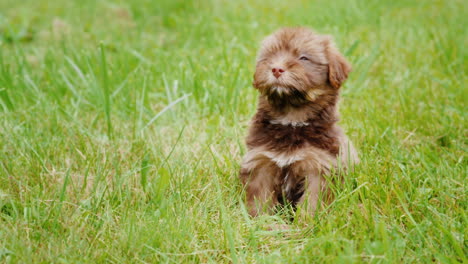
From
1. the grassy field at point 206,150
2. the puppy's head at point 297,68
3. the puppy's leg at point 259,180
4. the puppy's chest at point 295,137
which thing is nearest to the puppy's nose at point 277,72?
the puppy's head at point 297,68

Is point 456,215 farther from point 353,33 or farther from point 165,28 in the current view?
point 165,28

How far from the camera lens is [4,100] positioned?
4.25m

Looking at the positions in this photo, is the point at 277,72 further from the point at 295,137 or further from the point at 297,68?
the point at 295,137

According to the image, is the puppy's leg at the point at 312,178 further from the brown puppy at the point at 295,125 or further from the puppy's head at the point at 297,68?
the puppy's head at the point at 297,68

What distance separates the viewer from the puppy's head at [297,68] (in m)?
3.23

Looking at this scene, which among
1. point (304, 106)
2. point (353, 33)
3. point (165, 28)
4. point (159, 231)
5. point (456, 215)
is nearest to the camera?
point (159, 231)

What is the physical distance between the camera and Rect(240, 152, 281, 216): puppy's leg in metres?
3.37

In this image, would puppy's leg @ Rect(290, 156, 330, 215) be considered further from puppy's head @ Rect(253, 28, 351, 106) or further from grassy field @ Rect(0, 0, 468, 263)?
puppy's head @ Rect(253, 28, 351, 106)

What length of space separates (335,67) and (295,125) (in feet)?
1.58

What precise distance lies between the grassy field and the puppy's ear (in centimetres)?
61

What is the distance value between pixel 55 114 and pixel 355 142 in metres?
2.52

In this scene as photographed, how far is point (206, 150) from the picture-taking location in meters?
4.04

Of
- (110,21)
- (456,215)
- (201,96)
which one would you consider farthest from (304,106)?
(110,21)

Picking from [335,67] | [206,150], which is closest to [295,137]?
[335,67]
